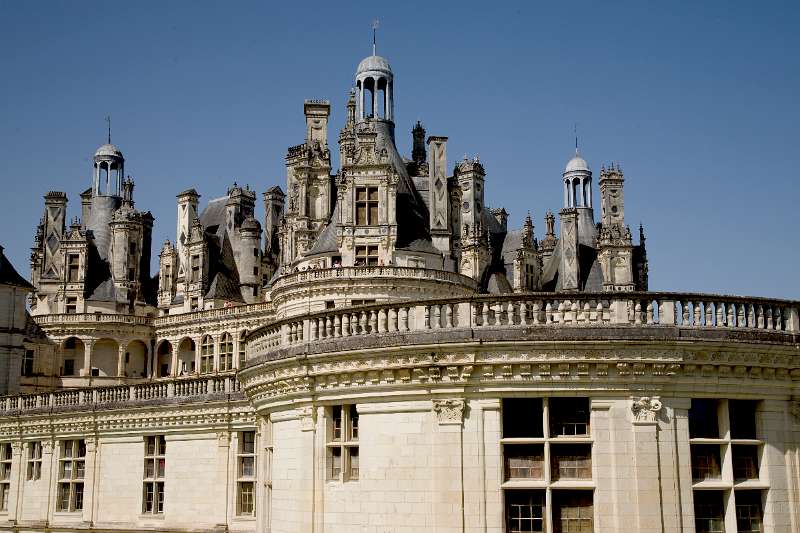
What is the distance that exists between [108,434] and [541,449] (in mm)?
17634

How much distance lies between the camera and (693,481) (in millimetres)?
14750

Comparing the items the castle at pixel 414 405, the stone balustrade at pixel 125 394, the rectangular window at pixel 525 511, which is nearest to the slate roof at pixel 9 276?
Answer: the castle at pixel 414 405

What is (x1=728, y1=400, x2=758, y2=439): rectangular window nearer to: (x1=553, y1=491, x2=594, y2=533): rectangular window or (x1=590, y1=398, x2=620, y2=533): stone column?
(x1=590, y1=398, x2=620, y2=533): stone column

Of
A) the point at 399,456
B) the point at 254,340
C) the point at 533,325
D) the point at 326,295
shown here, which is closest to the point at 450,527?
the point at 399,456

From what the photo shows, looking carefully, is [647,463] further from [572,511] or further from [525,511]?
[525,511]

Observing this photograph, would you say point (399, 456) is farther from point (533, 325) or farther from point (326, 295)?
point (326, 295)

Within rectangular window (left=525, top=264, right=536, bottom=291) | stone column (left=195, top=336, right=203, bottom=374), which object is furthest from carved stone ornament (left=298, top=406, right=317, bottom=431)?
stone column (left=195, top=336, right=203, bottom=374)

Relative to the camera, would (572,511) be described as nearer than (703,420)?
Yes

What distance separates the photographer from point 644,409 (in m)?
14.4

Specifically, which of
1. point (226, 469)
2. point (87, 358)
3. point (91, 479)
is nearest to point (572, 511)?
point (226, 469)

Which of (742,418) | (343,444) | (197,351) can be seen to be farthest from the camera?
(197,351)

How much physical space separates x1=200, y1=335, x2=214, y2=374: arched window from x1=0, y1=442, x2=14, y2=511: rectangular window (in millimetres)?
26200

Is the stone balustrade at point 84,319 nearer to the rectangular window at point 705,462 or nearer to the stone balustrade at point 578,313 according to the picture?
the stone balustrade at point 578,313

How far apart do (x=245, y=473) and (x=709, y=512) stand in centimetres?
1349
